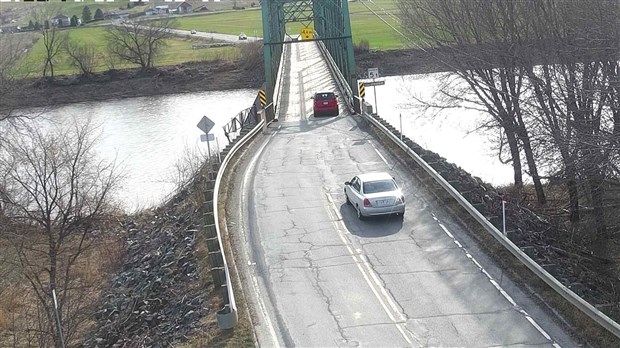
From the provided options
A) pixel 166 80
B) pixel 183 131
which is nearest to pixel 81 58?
pixel 166 80

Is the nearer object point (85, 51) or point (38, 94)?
point (38, 94)

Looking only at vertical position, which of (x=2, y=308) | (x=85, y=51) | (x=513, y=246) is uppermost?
(x=85, y=51)

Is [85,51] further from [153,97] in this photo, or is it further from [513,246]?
[513,246]

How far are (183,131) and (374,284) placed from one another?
4587cm

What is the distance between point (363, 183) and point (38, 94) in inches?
3002

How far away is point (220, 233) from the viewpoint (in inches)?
836

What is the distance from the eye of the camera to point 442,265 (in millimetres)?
18125

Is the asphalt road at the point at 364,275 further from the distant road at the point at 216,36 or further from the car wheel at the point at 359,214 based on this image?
the distant road at the point at 216,36

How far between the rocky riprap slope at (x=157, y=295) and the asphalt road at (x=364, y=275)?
5.04 ft

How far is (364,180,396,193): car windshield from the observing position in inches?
882

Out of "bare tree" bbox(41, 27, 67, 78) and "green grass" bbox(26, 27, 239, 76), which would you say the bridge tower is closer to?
"green grass" bbox(26, 27, 239, 76)

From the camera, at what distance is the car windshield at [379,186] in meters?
→ 22.4

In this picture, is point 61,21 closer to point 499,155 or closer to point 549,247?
point 499,155

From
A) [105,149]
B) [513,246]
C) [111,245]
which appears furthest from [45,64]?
[513,246]
